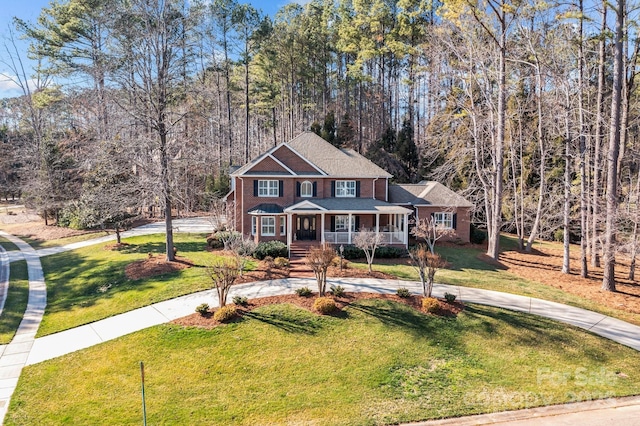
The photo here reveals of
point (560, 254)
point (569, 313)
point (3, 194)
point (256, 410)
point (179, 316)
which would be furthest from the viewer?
point (3, 194)

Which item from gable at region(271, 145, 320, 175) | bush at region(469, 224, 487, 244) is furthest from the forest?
gable at region(271, 145, 320, 175)

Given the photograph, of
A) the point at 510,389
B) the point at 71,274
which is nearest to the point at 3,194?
the point at 71,274

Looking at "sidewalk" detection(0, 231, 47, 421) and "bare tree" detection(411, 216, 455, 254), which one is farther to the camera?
"bare tree" detection(411, 216, 455, 254)

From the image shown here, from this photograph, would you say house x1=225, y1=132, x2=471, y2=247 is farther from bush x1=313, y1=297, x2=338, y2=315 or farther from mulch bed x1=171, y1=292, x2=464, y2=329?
bush x1=313, y1=297, x2=338, y2=315

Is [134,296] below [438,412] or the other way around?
the other way around

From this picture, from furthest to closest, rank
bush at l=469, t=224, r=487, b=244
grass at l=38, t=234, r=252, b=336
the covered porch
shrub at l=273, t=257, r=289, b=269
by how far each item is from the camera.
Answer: bush at l=469, t=224, r=487, b=244, the covered porch, shrub at l=273, t=257, r=289, b=269, grass at l=38, t=234, r=252, b=336

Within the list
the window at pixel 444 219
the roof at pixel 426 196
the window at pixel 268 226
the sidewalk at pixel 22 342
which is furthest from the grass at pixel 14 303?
the window at pixel 444 219

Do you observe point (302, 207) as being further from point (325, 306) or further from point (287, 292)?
point (325, 306)

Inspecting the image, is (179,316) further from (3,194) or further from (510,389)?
(3,194)
